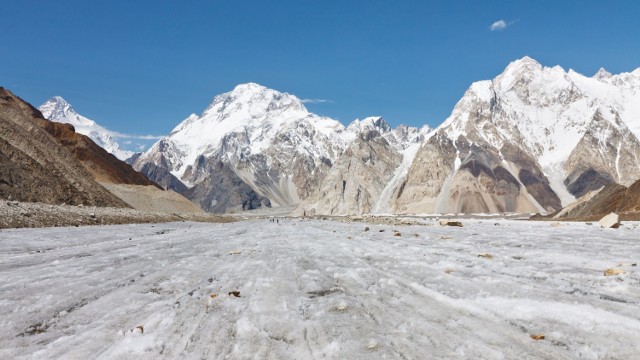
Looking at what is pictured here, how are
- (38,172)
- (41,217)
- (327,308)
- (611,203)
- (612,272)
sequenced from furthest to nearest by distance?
(611,203)
(38,172)
(41,217)
(612,272)
(327,308)

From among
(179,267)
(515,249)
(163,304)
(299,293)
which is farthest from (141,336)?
(515,249)

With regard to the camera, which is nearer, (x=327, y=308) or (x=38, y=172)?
(x=327, y=308)

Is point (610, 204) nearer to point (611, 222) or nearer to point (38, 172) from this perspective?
point (611, 222)

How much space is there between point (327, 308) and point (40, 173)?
50503 millimetres

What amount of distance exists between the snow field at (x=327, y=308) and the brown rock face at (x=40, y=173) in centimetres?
3660

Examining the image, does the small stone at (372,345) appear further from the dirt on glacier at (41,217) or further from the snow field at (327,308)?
the dirt on glacier at (41,217)

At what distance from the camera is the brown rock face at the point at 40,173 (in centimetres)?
4197

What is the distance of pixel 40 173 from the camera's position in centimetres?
4741

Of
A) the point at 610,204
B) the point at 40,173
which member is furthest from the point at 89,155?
the point at 610,204

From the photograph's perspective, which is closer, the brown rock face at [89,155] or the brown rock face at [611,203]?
the brown rock face at [611,203]

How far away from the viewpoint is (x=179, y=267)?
11000mm

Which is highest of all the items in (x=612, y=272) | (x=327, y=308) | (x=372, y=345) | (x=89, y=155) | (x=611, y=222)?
(x=89, y=155)

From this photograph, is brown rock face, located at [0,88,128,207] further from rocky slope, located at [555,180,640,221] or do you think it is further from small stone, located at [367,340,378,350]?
rocky slope, located at [555,180,640,221]

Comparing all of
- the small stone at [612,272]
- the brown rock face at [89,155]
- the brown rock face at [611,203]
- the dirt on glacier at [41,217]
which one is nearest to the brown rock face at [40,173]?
the dirt on glacier at [41,217]
